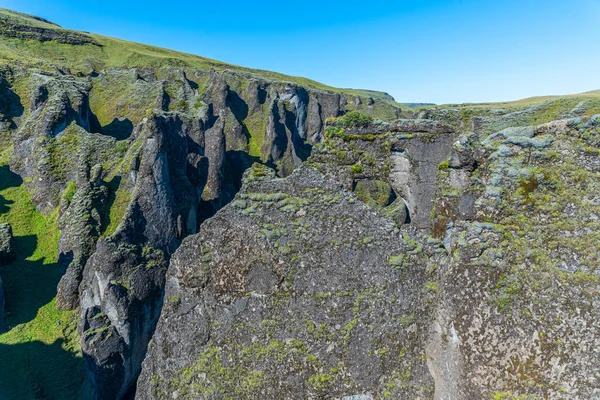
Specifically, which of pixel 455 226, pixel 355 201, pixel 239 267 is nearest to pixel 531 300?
pixel 455 226

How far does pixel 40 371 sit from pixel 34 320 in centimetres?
319

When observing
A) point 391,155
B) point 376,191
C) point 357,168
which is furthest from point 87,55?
point 357,168

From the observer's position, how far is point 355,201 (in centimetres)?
868

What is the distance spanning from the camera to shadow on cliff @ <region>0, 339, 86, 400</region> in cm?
1319

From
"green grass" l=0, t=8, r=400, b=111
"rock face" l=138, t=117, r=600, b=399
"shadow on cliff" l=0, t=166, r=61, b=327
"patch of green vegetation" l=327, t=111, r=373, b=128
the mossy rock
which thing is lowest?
the mossy rock

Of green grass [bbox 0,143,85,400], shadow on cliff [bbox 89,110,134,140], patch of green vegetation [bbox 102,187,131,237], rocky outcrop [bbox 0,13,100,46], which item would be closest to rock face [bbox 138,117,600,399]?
green grass [bbox 0,143,85,400]

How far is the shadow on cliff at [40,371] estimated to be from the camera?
13.2 meters

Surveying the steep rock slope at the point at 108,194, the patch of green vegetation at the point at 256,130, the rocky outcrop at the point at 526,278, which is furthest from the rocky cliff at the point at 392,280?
the patch of green vegetation at the point at 256,130

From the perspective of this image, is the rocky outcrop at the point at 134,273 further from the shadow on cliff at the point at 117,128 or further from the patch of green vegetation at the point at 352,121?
the shadow on cliff at the point at 117,128

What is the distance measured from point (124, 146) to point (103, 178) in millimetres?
2825

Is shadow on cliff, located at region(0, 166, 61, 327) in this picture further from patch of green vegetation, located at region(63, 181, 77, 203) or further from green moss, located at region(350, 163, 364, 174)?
green moss, located at region(350, 163, 364, 174)

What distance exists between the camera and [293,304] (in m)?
8.27

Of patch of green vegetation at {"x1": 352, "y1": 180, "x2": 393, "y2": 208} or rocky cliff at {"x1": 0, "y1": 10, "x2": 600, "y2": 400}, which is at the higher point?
rocky cliff at {"x1": 0, "y1": 10, "x2": 600, "y2": 400}

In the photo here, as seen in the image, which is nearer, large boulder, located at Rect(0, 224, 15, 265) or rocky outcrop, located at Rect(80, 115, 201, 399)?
rocky outcrop, located at Rect(80, 115, 201, 399)
